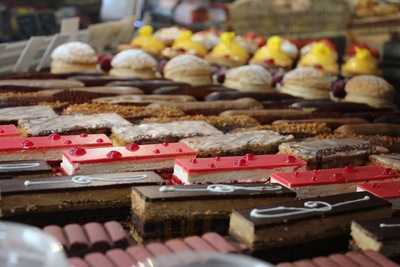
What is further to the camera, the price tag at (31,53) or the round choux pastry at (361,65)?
the round choux pastry at (361,65)

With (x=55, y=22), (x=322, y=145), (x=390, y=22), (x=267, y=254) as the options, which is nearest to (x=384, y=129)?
(x=322, y=145)

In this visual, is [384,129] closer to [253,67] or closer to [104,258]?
[253,67]

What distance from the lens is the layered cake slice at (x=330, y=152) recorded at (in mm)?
2477

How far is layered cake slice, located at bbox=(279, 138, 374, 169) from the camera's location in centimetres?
248

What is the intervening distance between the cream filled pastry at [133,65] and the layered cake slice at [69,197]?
265cm

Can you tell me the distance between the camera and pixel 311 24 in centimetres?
715

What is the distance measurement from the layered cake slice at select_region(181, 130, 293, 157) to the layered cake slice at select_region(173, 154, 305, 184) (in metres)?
0.18

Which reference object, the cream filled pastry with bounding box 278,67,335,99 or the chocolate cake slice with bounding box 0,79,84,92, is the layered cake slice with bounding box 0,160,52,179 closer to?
the chocolate cake slice with bounding box 0,79,84,92

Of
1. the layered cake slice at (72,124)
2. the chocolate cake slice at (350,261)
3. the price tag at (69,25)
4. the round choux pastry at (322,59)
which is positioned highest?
the price tag at (69,25)

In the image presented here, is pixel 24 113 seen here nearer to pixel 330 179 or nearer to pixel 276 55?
pixel 330 179

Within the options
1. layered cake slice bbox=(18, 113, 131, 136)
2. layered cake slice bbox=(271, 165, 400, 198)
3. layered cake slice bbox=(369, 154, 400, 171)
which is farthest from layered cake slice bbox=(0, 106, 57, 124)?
layered cake slice bbox=(369, 154, 400, 171)

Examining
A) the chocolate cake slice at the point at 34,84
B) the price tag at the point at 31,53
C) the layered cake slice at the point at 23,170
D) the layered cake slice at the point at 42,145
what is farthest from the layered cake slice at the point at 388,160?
the price tag at the point at 31,53

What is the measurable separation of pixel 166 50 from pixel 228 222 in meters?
3.97

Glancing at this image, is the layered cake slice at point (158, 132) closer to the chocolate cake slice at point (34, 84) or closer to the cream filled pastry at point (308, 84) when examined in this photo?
the chocolate cake slice at point (34, 84)
